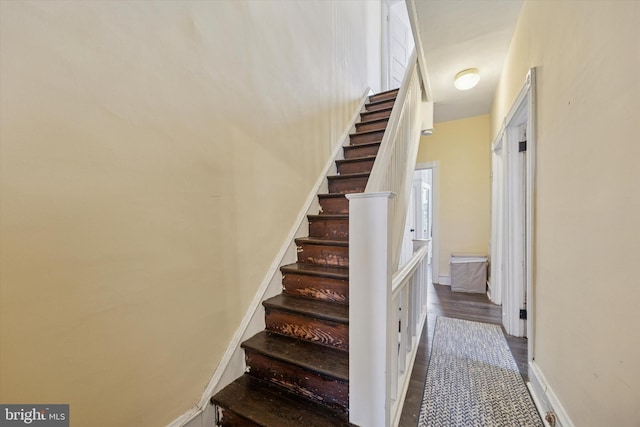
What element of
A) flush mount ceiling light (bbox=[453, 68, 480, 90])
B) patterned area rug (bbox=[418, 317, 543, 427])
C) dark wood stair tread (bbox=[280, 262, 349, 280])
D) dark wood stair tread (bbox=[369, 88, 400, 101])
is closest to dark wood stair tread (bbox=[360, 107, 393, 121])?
dark wood stair tread (bbox=[369, 88, 400, 101])

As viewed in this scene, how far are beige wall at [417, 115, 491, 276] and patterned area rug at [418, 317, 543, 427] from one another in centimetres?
173

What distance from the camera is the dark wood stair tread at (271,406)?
124 centimetres

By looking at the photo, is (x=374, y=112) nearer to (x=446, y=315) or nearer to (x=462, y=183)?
(x=462, y=183)

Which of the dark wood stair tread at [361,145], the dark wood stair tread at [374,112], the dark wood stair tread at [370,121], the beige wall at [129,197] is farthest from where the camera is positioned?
the dark wood stair tread at [374,112]

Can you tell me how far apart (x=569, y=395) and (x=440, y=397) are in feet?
2.27

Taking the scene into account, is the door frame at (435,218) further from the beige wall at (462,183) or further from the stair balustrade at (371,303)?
the stair balustrade at (371,303)

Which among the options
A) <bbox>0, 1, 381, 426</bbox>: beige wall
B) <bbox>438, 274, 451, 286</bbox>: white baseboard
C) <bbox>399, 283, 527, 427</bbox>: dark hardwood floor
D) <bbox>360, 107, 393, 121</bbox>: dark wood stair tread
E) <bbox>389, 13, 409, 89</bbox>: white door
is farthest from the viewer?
<bbox>389, 13, 409, 89</bbox>: white door

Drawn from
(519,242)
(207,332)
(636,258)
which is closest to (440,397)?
(636,258)

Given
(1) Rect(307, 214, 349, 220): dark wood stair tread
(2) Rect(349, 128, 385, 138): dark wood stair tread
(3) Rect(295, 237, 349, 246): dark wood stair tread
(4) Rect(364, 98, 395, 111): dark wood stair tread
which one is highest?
(4) Rect(364, 98, 395, 111): dark wood stair tread

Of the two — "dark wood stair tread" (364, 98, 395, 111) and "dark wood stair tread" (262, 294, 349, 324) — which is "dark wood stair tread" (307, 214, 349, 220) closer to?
"dark wood stair tread" (262, 294, 349, 324)

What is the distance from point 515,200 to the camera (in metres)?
2.60

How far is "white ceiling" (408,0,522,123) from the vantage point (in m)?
2.01

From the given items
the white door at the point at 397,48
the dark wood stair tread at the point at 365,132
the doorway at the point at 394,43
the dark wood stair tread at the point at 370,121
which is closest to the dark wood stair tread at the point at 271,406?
the dark wood stair tread at the point at 365,132

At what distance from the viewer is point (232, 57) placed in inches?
63.1
